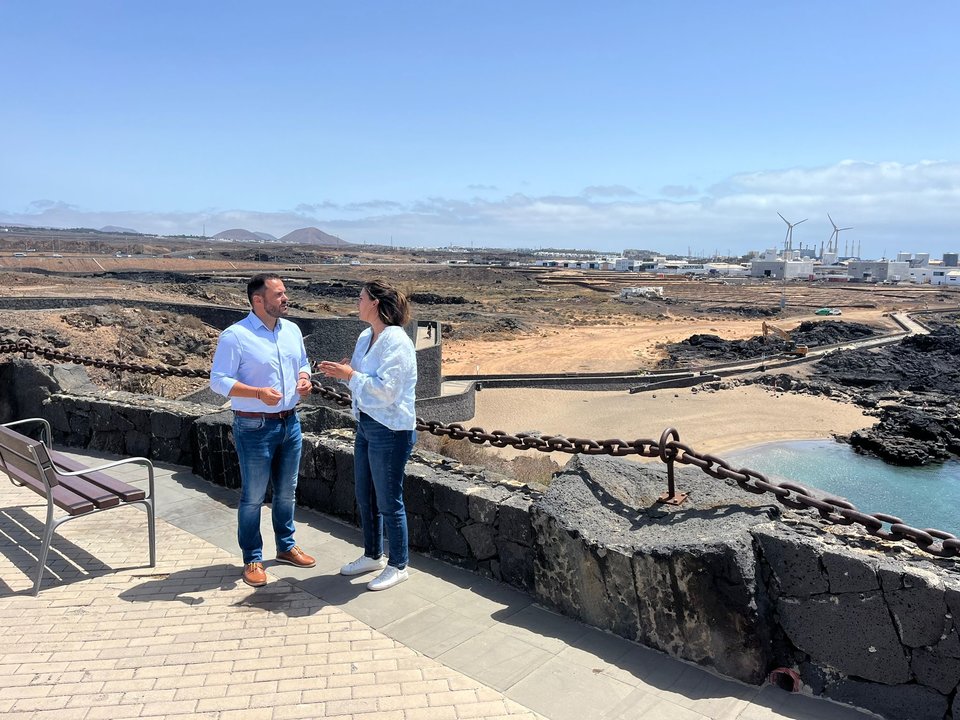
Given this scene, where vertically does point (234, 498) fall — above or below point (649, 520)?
below

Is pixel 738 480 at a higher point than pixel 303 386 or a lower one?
lower

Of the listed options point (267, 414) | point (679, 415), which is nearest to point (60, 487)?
point (267, 414)

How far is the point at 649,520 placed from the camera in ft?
11.9

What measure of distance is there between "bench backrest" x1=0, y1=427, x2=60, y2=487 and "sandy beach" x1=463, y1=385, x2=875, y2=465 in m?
18.0

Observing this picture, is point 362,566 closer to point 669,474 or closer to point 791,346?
point 669,474

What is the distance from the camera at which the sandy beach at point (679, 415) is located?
2439 cm

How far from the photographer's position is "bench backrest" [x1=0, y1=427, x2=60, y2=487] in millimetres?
3922

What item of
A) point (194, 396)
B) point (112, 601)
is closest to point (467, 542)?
point (112, 601)

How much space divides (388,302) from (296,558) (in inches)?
65.6

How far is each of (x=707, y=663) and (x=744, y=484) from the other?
844mm

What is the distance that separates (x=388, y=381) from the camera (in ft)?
11.9

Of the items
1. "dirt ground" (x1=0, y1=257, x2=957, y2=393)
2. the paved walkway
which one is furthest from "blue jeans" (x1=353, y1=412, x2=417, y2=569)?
"dirt ground" (x1=0, y1=257, x2=957, y2=393)

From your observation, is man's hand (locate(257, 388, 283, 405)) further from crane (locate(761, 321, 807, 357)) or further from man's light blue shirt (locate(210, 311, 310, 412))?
crane (locate(761, 321, 807, 357))

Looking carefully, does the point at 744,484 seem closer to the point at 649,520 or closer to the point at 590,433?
the point at 649,520
